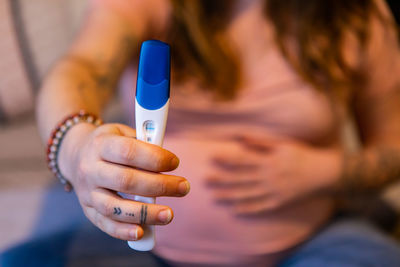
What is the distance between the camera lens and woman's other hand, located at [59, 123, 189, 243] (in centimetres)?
24

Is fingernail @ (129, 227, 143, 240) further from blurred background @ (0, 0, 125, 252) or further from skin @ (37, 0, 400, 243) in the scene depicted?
blurred background @ (0, 0, 125, 252)

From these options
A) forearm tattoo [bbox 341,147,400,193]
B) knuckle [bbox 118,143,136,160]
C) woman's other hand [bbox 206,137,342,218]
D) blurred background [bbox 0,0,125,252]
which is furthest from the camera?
forearm tattoo [bbox 341,147,400,193]

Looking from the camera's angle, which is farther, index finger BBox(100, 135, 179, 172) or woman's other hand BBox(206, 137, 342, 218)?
woman's other hand BBox(206, 137, 342, 218)

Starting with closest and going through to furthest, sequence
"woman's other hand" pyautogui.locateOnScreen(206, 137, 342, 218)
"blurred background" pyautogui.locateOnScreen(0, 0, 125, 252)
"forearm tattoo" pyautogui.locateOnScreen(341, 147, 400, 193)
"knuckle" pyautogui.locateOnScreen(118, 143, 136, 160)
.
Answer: "knuckle" pyautogui.locateOnScreen(118, 143, 136, 160) → "blurred background" pyautogui.locateOnScreen(0, 0, 125, 252) → "woman's other hand" pyautogui.locateOnScreen(206, 137, 342, 218) → "forearm tattoo" pyautogui.locateOnScreen(341, 147, 400, 193)

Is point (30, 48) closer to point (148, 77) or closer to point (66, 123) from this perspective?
point (66, 123)

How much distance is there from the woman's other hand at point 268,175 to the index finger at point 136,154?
0.83 feet


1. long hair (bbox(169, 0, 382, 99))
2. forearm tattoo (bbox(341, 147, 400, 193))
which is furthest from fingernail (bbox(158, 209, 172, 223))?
forearm tattoo (bbox(341, 147, 400, 193))

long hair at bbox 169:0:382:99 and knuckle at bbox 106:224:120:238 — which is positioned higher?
long hair at bbox 169:0:382:99

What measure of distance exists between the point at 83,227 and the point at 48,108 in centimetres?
14

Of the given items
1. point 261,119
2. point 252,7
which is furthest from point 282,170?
point 252,7

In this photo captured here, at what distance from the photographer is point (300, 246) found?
56 centimetres

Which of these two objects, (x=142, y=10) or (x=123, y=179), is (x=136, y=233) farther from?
(x=142, y=10)

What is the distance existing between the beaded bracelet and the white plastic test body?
9 centimetres

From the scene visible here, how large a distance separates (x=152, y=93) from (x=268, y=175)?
343 mm
